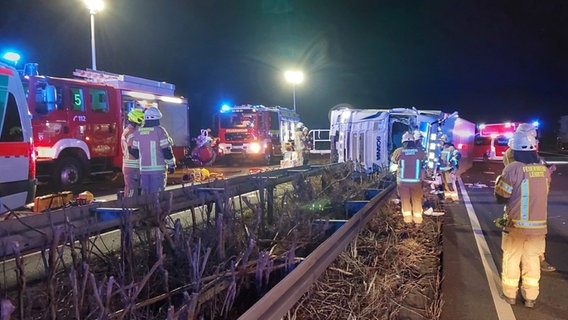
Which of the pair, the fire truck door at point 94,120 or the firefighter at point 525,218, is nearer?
the firefighter at point 525,218

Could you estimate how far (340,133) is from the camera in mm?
14383

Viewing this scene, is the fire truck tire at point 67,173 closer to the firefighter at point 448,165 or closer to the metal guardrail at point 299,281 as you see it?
the firefighter at point 448,165

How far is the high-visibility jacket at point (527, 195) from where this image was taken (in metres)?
4.50

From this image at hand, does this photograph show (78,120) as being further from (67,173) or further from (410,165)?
(410,165)

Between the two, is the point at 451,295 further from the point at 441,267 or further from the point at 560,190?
the point at 560,190

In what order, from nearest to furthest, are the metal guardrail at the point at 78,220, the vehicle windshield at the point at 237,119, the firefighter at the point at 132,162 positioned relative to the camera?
the metal guardrail at the point at 78,220
the firefighter at the point at 132,162
the vehicle windshield at the point at 237,119

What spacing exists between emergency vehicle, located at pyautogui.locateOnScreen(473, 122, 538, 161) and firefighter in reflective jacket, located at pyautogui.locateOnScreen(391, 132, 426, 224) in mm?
18174

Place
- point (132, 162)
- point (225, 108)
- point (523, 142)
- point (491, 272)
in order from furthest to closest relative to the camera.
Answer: point (225, 108), point (132, 162), point (491, 272), point (523, 142)

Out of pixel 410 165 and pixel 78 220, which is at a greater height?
pixel 410 165

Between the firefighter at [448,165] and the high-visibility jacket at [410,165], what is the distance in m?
2.61

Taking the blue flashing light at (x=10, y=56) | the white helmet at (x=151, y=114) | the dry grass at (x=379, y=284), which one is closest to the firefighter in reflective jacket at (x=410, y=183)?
the dry grass at (x=379, y=284)

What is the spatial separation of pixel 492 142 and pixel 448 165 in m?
15.9

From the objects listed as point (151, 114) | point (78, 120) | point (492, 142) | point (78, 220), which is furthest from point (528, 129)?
point (492, 142)

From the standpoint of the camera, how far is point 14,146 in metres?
6.79
